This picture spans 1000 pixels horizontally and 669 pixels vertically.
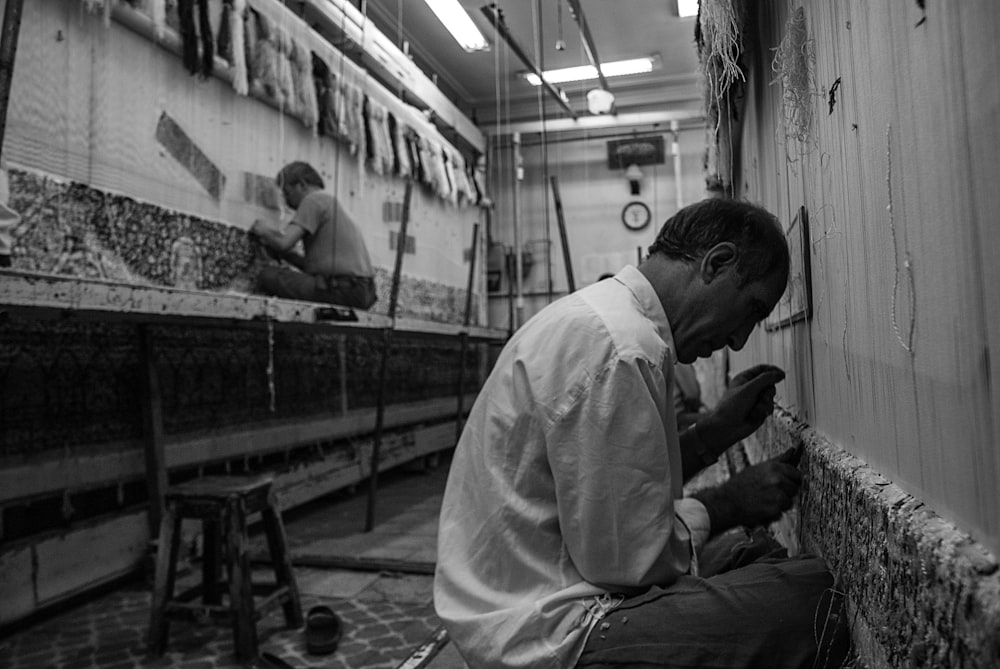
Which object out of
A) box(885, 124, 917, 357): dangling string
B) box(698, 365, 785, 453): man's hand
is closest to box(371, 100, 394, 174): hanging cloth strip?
box(698, 365, 785, 453): man's hand

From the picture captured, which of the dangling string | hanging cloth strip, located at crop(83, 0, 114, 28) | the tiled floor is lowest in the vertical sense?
the tiled floor

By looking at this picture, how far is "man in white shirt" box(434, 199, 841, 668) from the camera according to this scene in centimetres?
121

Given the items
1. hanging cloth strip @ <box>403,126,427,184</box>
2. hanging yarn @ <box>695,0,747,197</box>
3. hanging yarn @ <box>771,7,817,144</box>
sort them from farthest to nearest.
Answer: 1. hanging cloth strip @ <box>403,126,427,184</box>
2. hanging yarn @ <box>695,0,747,197</box>
3. hanging yarn @ <box>771,7,817,144</box>

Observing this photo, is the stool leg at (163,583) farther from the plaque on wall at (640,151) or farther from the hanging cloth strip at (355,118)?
the plaque on wall at (640,151)

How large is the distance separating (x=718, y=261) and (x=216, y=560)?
2334 mm

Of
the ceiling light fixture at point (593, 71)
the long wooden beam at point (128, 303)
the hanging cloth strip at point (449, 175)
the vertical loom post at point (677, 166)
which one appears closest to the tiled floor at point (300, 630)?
the long wooden beam at point (128, 303)

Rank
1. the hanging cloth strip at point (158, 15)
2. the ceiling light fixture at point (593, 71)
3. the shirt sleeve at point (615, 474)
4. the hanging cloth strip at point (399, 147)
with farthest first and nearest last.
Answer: the ceiling light fixture at point (593, 71)
the hanging cloth strip at point (399, 147)
the hanging cloth strip at point (158, 15)
the shirt sleeve at point (615, 474)

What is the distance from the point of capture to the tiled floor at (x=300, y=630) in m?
2.59

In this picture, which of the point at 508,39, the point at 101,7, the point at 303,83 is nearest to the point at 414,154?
the point at 508,39

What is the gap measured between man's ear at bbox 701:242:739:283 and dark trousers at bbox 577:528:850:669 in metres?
0.57

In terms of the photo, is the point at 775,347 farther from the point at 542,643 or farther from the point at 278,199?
the point at 278,199

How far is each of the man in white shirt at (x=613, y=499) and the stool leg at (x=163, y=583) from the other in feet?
5.43

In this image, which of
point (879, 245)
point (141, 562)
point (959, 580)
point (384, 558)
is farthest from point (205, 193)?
point (959, 580)

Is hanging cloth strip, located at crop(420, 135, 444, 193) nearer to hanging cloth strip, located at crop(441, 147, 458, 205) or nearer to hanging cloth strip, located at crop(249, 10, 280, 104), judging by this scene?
hanging cloth strip, located at crop(441, 147, 458, 205)
